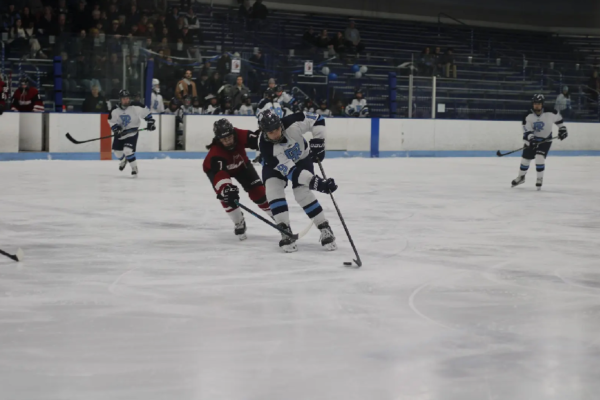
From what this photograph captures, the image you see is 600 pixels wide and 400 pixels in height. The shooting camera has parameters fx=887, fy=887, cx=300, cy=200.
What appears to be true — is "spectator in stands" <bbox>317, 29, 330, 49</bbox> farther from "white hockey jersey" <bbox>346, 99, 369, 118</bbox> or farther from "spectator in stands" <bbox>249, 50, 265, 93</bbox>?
"spectator in stands" <bbox>249, 50, 265, 93</bbox>

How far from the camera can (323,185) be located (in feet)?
17.1

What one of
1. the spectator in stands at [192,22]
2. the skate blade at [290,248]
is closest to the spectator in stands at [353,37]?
the spectator in stands at [192,22]

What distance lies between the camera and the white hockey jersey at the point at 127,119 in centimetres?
1125

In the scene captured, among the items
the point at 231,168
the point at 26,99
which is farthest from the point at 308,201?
the point at 26,99

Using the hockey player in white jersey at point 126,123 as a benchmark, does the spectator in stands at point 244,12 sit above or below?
above

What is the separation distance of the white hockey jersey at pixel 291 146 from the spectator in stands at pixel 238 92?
32.1 ft

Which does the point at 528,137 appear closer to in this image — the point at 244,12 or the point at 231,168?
the point at 231,168

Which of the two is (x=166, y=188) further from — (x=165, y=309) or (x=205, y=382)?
(x=205, y=382)

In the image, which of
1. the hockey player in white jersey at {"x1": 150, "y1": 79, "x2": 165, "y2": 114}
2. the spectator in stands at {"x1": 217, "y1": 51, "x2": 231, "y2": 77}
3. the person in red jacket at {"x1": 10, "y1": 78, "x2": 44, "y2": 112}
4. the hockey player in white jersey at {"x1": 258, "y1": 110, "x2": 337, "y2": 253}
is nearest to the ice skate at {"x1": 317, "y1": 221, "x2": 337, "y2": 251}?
the hockey player in white jersey at {"x1": 258, "y1": 110, "x2": 337, "y2": 253}

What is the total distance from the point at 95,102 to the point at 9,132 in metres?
1.41

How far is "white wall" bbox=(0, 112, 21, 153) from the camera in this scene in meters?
13.4

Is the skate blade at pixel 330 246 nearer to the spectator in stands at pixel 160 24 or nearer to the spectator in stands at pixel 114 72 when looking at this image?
the spectator in stands at pixel 114 72

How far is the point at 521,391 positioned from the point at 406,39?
21.0m

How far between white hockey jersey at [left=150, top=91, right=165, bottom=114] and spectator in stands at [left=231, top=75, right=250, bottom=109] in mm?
1278
